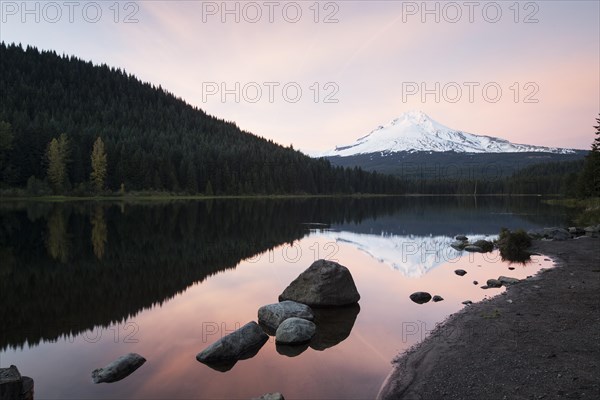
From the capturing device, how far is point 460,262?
94.7ft

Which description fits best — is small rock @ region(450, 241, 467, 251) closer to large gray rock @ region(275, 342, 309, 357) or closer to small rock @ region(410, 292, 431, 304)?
small rock @ region(410, 292, 431, 304)

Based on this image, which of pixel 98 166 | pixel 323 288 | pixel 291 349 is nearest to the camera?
pixel 291 349

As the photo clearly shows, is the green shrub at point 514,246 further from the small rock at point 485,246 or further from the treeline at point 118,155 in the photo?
the treeline at point 118,155

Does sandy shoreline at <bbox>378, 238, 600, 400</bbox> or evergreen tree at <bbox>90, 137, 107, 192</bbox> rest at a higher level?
evergreen tree at <bbox>90, 137, 107, 192</bbox>

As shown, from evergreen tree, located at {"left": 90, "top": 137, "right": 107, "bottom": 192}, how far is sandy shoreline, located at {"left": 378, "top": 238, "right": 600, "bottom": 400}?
113 meters

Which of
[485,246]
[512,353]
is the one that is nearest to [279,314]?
[512,353]

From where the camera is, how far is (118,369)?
10648mm

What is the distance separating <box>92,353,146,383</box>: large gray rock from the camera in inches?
408

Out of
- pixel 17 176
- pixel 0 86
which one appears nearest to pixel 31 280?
pixel 17 176

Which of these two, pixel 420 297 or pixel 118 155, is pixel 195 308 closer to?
pixel 420 297

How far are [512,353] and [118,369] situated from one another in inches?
429

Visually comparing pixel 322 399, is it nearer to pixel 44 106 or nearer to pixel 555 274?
pixel 555 274

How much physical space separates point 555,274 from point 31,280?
94.5 ft

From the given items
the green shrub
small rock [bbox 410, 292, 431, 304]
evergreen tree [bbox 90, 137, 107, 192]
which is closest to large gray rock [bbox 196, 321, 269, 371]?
small rock [bbox 410, 292, 431, 304]
